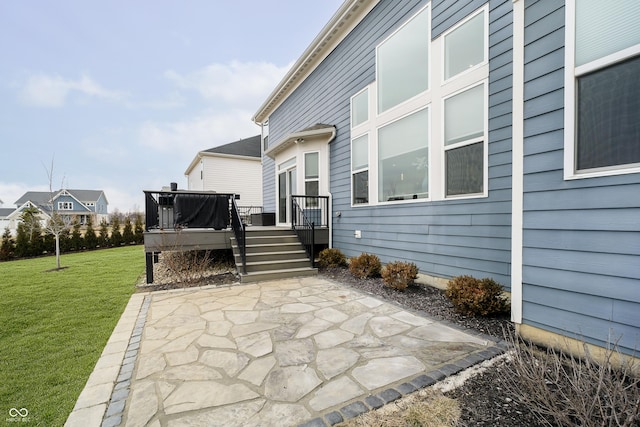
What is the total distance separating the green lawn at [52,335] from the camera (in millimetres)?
2021

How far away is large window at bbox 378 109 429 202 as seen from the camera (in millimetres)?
4824

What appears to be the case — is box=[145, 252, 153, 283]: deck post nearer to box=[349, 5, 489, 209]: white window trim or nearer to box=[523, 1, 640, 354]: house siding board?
box=[349, 5, 489, 209]: white window trim

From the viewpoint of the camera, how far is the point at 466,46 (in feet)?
13.5

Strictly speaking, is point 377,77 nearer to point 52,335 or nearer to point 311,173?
point 311,173

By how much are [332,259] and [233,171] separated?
12498mm

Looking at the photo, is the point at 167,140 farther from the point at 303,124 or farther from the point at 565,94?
the point at 565,94

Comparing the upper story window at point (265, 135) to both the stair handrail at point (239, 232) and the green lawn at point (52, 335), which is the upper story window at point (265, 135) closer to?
the stair handrail at point (239, 232)

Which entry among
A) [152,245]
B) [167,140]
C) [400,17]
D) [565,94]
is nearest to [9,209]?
[167,140]

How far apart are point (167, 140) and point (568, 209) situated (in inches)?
1219

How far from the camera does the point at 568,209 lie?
7.79ft

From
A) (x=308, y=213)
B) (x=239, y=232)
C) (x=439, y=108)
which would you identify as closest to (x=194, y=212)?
(x=239, y=232)

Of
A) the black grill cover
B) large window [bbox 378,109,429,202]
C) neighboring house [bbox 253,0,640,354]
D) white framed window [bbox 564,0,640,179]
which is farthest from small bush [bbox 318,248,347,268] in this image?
white framed window [bbox 564,0,640,179]

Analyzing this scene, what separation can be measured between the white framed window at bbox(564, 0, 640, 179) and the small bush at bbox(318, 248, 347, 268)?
5.00 meters

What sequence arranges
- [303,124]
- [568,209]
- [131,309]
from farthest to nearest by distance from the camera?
[303,124] → [131,309] → [568,209]
